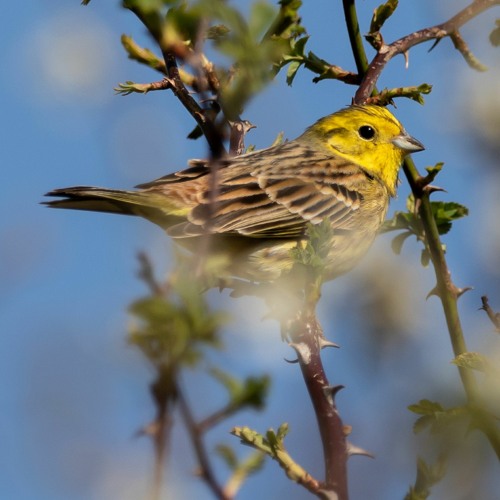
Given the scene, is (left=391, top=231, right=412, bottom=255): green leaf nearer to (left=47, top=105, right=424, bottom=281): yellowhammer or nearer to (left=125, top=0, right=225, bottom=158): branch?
(left=47, top=105, right=424, bottom=281): yellowhammer

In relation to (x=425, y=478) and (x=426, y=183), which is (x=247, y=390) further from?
(x=426, y=183)

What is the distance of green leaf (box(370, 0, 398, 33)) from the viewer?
3604mm

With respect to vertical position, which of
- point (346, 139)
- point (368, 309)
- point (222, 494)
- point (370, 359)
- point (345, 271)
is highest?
point (346, 139)

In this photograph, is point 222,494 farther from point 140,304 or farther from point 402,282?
point 402,282

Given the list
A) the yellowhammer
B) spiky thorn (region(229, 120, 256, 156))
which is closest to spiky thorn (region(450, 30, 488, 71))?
spiky thorn (region(229, 120, 256, 156))

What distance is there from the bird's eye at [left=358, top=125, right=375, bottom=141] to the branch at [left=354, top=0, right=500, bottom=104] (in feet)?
8.81

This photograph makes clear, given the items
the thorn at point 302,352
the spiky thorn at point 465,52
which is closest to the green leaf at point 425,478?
the thorn at point 302,352

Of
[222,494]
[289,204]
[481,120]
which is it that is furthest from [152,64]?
[289,204]

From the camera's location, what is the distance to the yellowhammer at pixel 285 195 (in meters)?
4.98

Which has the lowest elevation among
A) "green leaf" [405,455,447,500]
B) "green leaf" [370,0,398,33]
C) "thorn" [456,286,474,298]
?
"green leaf" [405,455,447,500]

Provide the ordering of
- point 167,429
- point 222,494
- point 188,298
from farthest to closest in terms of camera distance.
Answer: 1. point 188,298
2. point 222,494
3. point 167,429

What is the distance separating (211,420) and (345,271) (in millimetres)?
4053

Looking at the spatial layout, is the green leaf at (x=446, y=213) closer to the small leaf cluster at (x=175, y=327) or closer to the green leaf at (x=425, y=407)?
the green leaf at (x=425, y=407)

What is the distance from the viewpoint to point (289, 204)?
18.6 ft
